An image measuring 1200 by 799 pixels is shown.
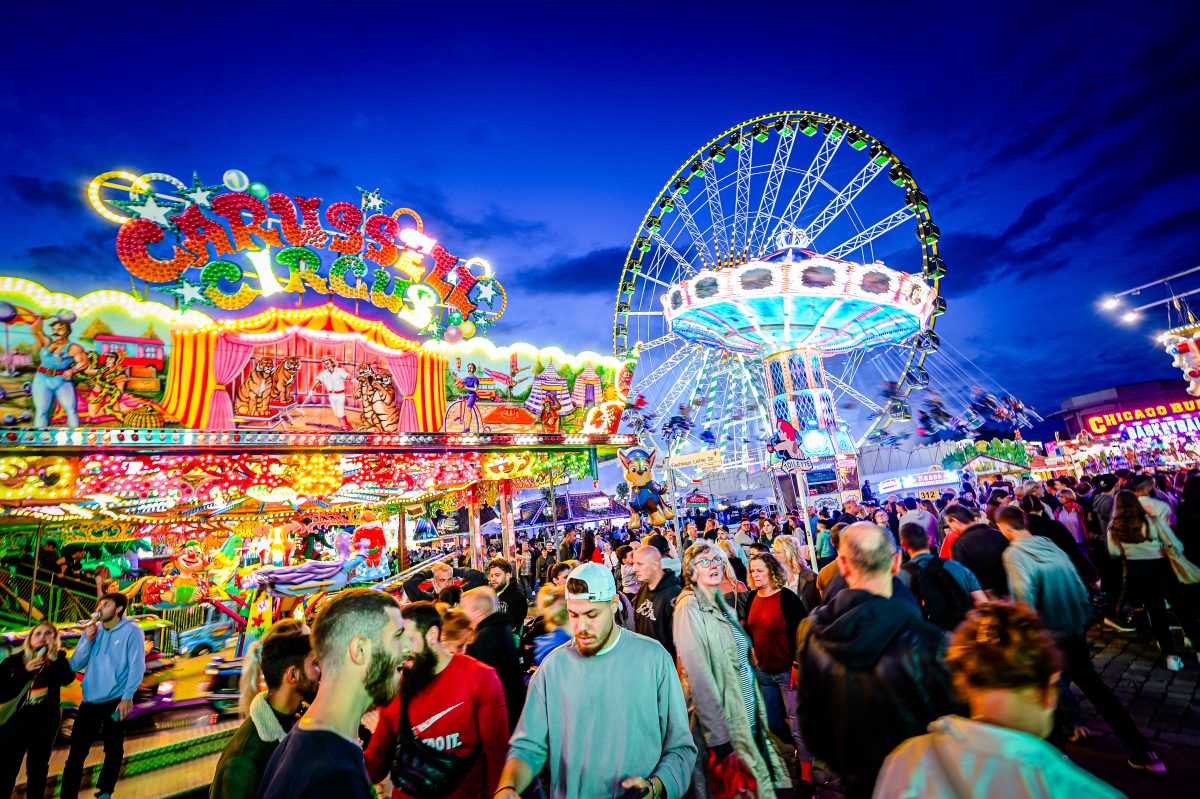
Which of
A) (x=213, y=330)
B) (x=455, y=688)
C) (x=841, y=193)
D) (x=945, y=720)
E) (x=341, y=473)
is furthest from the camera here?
(x=841, y=193)

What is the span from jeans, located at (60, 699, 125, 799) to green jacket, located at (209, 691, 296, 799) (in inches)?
148

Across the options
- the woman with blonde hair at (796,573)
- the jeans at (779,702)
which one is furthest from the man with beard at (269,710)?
the woman with blonde hair at (796,573)

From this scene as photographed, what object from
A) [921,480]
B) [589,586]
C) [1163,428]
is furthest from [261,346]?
[1163,428]

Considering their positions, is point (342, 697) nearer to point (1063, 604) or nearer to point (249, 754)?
point (249, 754)

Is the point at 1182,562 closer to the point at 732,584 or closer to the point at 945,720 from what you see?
the point at 732,584

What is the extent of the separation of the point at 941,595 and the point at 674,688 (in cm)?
268

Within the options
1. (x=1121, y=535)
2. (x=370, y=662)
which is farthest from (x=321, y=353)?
(x=1121, y=535)

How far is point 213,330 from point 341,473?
125 inches

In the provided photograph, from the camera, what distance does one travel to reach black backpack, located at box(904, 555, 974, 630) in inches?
147

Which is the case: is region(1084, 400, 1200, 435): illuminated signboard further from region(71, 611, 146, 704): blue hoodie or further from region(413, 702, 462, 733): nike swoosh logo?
region(71, 611, 146, 704): blue hoodie

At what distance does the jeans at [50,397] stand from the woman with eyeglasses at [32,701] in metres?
3.22

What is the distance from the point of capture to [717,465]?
25.9 metres

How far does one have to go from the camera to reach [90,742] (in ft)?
14.6

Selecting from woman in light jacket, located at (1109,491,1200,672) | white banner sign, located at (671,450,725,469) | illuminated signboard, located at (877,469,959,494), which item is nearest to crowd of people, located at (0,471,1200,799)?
woman in light jacket, located at (1109,491,1200,672)
